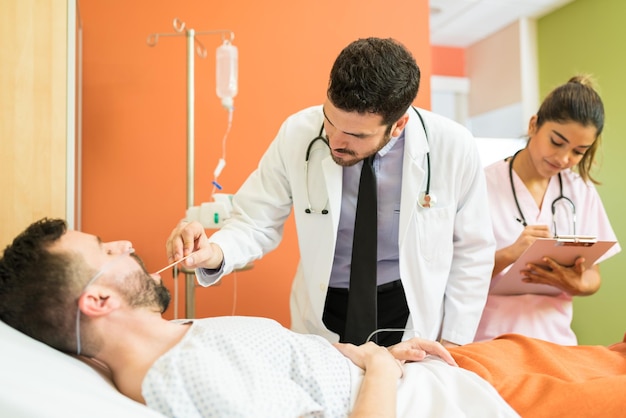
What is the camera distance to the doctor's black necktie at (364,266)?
1629 mm

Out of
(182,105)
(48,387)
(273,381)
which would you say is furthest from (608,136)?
(48,387)

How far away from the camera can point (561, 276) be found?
1.93 meters

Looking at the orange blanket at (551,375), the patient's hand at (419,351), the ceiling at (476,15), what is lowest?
the orange blanket at (551,375)

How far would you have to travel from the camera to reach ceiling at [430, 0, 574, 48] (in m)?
3.91

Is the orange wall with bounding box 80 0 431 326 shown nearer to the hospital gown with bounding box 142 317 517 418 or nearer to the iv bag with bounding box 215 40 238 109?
the iv bag with bounding box 215 40 238 109

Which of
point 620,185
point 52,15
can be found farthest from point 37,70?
point 620,185

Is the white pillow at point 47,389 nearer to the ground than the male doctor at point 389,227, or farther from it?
nearer to the ground

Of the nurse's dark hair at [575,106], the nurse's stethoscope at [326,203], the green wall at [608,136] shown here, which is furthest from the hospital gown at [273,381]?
the green wall at [608,136]

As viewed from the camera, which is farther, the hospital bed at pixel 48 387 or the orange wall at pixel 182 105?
the orange wall at pixel 182 105

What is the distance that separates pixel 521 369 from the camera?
1.36 metres

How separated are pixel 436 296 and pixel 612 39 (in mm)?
2632

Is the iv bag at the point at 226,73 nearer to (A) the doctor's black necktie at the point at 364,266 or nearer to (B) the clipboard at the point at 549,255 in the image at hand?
(A) the doctor's black necktie at the point at 364,266

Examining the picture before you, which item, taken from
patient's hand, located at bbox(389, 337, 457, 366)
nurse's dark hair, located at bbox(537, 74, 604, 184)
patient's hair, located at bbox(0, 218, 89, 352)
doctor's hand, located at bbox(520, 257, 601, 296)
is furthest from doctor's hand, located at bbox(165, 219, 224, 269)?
nurse's dark hair, located at bbox(537, 74, 604, 184)

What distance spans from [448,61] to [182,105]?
2899 mm
